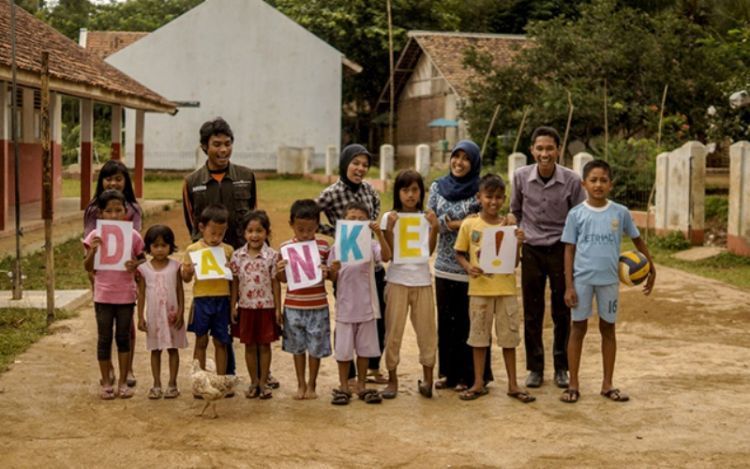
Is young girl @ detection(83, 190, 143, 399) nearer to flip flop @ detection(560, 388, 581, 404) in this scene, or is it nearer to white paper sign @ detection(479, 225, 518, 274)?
white paper sign @ detection(479, 225, 518, 274)

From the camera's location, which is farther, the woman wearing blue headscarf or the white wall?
the white wall

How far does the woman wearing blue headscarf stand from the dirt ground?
0.20 metres

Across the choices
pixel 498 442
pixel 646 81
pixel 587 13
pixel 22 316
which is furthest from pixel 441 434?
pixel 587 13

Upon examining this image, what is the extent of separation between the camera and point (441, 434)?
18.3 ft

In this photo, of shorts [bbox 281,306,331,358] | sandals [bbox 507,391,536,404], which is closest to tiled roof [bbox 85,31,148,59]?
shorts [bbox 281,306,331,358]

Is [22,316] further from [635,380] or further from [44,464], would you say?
[635,380]

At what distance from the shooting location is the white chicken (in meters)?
5.76

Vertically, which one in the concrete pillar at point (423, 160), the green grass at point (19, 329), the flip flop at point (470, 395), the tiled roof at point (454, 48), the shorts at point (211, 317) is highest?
the tiled roof at point (454, 48)

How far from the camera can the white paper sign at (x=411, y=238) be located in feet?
21.1

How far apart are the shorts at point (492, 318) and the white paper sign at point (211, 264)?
159 cm

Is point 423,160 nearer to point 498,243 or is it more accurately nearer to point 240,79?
point 240,79

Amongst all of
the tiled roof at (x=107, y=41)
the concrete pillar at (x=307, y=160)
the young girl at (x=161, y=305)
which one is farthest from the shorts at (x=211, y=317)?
the tiled roof at (x=107, y=41)

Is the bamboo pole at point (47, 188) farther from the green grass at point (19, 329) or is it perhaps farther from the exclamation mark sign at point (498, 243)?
the exclamation mark sign at point (498, 243)

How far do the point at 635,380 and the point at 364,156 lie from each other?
2.46m
